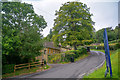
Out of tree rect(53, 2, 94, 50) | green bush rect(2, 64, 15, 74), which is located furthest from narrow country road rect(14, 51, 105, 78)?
tree rect(53, 2, 94, 50)

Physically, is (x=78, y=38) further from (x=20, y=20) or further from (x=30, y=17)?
(x=20, y=20)

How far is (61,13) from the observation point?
20750 mm

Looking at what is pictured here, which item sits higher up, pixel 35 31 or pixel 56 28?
pixel 56 28

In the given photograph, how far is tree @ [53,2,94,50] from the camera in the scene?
19.1m

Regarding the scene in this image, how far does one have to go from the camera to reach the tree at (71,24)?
62.6ft

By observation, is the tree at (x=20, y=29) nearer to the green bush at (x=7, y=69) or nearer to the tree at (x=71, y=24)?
the green bush at (x=7, y=69)

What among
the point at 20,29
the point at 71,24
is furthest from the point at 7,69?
the point at 71,24

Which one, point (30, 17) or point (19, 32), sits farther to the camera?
point (30, 17)

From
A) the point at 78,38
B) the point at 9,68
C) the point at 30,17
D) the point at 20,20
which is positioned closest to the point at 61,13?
the point at 78,38

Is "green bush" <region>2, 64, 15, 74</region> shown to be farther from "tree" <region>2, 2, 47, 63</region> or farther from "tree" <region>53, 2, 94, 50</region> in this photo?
"tree" <region>53, 2, 94, 50</region>

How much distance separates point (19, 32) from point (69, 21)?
1118 centimetres

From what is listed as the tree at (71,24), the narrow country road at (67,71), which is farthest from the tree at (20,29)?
the tree at (71,24)

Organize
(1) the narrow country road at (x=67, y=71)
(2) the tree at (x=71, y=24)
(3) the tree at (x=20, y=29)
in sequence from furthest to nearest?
(2) the tree at (x=71, y=24)
(3) the tree at (x=20, y=29)
(1) the narrow country road at (x=67, y=71)

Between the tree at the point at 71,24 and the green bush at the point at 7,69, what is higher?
the tree at the point at 71,24
